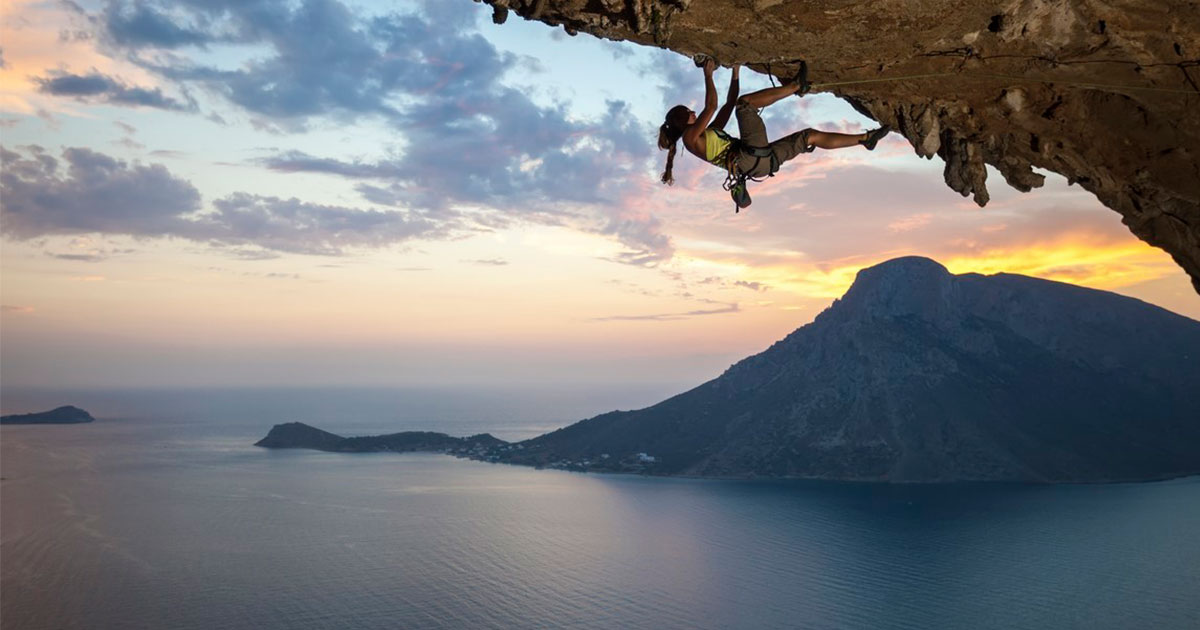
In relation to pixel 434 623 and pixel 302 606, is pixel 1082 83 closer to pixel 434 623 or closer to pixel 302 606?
pixel 434 623

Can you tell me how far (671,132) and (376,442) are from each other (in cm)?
10842

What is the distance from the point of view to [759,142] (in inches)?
194

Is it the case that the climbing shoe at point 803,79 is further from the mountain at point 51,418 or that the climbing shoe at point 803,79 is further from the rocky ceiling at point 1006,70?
the mountain at point 51,418

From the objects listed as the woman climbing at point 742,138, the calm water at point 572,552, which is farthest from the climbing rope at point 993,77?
the calm water at point 572,552

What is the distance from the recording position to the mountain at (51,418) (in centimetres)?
14250

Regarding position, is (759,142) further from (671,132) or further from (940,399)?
(940,399)

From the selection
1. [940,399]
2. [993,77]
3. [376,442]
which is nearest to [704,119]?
[993,77]


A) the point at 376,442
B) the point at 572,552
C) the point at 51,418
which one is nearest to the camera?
the point at 572,552

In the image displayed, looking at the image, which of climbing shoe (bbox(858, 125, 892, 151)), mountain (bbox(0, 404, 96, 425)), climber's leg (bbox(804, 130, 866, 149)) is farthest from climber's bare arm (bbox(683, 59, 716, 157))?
mountain (bbox(0, 404, 96, 425))

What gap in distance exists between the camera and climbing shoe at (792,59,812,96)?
4500 millimetres

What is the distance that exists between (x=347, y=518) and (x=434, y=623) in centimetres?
2589

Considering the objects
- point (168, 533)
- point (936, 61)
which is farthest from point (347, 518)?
point (936, 61)

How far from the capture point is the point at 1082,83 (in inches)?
181

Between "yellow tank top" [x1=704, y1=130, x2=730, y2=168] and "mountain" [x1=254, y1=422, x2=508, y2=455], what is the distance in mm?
99973
